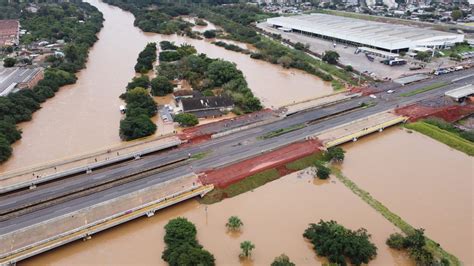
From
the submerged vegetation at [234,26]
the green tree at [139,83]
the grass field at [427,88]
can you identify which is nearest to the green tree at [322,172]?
the grass field at [427,88]

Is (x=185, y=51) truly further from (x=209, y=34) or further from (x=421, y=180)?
(x=421, y=180)

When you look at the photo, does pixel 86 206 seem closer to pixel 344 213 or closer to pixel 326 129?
pixel 344 213

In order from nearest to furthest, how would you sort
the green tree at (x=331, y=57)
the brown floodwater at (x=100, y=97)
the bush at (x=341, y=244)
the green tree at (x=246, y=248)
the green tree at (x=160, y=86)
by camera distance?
the bush at (x=341, y=244), the green tree at (x=246, y=248), the brown floodwater at (x=100, y=97), the green tree at (x=160, y=86), the green tree at (x=331, y=57)

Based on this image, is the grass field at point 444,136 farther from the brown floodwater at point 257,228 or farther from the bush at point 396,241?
the bush at point 396,241

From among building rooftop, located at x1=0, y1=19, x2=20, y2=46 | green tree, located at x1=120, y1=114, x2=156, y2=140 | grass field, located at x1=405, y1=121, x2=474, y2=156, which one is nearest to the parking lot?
grass field, located at x1=405, y1=121, x2=474, y2=156

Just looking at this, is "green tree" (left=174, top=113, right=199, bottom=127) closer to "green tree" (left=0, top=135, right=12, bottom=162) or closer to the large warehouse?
"green tree" (left=0, top=135, right=12, bottom=162)
